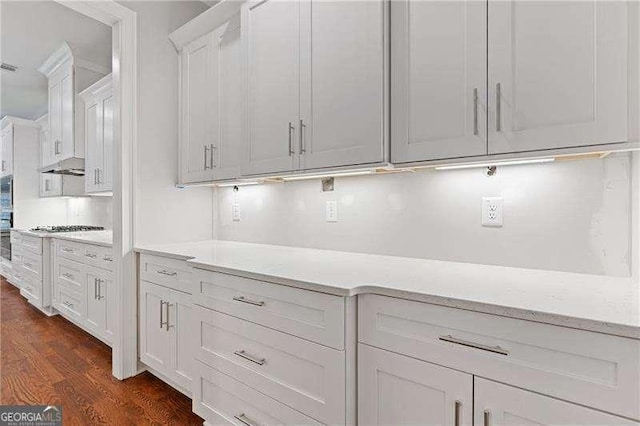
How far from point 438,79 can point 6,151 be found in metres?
7.01

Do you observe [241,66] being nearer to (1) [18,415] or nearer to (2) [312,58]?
(2) [312,58]

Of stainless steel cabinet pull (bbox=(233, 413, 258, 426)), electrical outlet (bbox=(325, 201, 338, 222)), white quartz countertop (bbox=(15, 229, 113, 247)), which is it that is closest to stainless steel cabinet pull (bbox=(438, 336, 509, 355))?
stainless steel cabinet pull (bbox=(233, 413, 258, 426))

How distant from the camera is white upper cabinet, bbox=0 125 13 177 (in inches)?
212

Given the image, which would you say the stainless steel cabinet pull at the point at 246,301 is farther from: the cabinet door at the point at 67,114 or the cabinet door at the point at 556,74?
the cabinet door at the point at 67,114

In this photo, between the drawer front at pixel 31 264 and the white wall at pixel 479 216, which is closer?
the white wall at pixel 479 216

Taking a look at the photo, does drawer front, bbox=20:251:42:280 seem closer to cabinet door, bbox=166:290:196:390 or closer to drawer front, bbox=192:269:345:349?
cabinet door, bbox=166:290:196:390

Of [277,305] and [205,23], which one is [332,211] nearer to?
[277,305]

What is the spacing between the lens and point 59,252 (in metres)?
3.48

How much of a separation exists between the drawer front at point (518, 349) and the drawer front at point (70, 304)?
3.07 m

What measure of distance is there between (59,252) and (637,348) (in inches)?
171

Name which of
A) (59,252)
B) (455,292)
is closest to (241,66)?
(455,292)

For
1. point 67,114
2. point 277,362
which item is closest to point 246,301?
point 277,362

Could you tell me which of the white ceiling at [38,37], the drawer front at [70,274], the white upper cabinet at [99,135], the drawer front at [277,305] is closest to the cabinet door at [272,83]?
the drawer front at [277,305]

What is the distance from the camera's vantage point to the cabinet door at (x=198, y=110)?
2.28m
